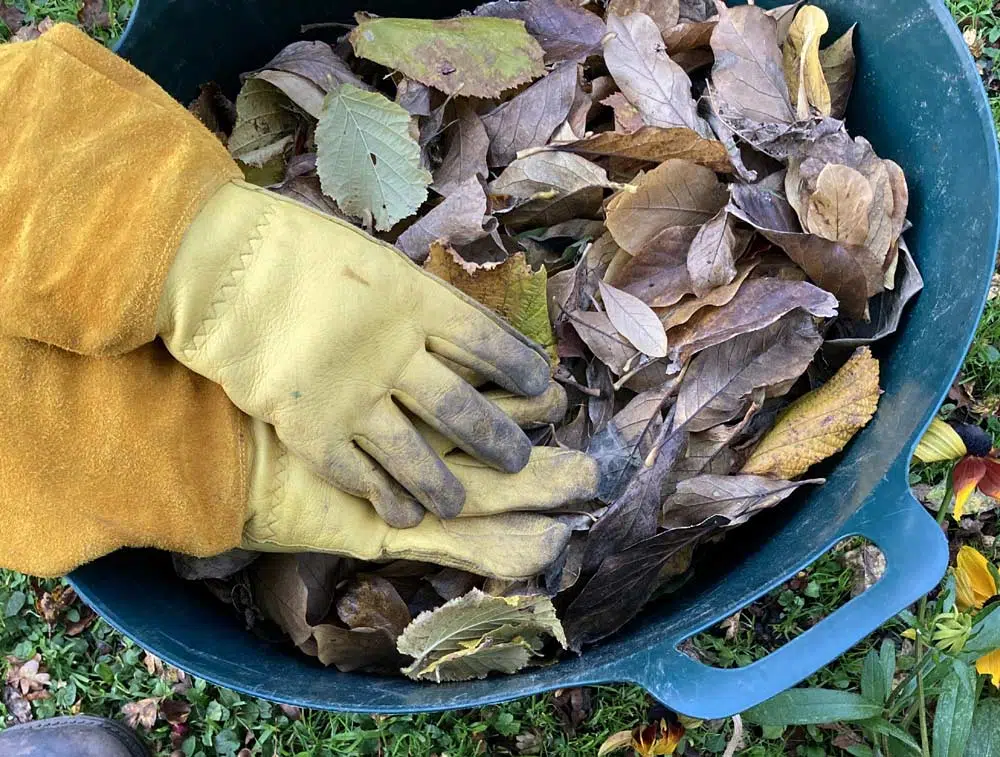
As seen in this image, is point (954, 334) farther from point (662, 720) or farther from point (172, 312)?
point (172, 312)

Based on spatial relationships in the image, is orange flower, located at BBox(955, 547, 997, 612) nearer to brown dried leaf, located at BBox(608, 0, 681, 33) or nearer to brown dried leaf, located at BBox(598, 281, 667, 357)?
brown dried leaf, located at BBox(598, 281, 667, 357)

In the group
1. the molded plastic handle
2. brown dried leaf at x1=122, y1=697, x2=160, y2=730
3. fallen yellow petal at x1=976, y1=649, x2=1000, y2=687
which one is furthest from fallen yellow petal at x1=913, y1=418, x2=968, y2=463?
Answer: brown dried leaf at x1=122, y1=697, x2=160, y2=730

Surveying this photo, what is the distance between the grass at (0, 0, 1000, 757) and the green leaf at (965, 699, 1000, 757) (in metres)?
0.21

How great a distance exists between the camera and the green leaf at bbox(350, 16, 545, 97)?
1.23 meters

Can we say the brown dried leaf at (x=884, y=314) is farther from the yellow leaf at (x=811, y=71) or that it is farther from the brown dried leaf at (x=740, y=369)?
the yellow leaf at (x=811, y=71)

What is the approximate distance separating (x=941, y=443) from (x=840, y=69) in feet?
2.00

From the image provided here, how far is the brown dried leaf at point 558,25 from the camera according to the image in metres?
1.29

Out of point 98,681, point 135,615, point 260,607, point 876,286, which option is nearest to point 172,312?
point 135,615

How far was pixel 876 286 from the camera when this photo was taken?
111 centimetres

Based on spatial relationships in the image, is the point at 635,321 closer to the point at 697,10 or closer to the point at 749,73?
the point at 749,73

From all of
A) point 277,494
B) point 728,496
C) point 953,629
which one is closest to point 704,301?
point 728,496

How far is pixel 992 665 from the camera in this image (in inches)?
41.3

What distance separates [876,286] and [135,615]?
1109mm

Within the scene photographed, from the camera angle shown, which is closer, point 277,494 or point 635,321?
point 277,494
